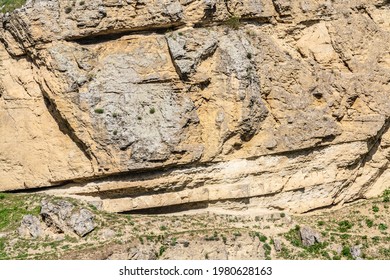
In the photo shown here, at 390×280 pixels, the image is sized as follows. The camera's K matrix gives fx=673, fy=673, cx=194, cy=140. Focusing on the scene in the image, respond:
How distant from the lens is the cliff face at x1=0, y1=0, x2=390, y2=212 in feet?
92.7

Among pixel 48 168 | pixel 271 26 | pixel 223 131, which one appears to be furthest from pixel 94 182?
pixel 271 26

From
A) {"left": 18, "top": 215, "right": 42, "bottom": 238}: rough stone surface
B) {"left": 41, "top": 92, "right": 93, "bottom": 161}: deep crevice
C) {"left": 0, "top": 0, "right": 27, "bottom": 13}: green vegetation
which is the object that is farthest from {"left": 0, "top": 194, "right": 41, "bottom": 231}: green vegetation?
{"left": 0, "top": 0, "right": 27, "bottom": 13}: green vegetation

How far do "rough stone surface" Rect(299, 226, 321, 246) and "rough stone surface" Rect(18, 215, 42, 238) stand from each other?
35.7ft

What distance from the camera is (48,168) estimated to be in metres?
29.2

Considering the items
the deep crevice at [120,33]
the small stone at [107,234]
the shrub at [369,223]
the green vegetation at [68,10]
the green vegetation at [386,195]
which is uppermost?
the green vegetation at [68,10]

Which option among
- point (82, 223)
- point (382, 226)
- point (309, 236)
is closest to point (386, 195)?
point (382, 226)

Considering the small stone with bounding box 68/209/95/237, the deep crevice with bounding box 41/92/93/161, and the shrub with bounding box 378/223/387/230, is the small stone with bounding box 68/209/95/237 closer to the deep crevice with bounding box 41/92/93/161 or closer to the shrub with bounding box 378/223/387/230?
the deep crevice with bounding box 41/92/93/161

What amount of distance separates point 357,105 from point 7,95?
15622mm

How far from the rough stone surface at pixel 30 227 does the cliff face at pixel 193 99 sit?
2460 millimetres

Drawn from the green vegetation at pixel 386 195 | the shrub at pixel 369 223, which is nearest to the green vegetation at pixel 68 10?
the shrub at pixel 369 223

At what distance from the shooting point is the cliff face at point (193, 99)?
92.7 feet

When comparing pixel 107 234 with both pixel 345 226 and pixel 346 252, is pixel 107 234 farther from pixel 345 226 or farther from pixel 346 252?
pixel 345 226

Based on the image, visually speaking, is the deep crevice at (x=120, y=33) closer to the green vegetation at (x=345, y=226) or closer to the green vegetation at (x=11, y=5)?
the green vegetation at (x=11, y=5)
